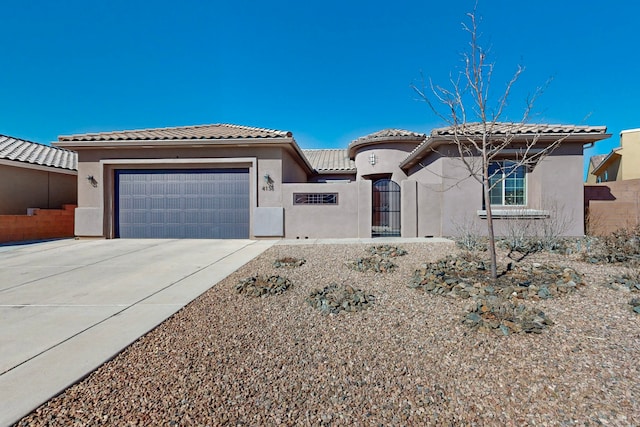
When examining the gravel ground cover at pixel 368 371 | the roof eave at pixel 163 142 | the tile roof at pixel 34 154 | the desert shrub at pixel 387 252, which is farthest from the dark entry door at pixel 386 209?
the tile roof at pixel 34 154

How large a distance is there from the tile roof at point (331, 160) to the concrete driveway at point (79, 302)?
11876 millimetres

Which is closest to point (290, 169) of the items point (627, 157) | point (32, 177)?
point (32, 177)

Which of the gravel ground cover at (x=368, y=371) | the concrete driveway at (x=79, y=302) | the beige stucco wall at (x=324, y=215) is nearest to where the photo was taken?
the gravel ground cover at (x=368, y=371)

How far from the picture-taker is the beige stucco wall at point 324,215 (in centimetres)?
1255

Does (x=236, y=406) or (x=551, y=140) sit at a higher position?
(x=551, y=140)

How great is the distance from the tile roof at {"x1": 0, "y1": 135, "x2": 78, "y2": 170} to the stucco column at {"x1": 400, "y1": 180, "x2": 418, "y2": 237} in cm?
1627

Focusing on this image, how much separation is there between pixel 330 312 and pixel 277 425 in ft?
7.03

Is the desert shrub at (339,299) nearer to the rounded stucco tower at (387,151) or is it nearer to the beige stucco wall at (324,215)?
the beige stucco wall at (324,215)

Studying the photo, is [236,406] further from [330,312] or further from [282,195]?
[282,195]

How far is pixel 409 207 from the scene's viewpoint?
12.2 meters

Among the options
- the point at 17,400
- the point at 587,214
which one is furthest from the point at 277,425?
the point at 587,214

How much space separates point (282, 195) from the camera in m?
12.7

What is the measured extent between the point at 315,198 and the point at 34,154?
48.4 feet

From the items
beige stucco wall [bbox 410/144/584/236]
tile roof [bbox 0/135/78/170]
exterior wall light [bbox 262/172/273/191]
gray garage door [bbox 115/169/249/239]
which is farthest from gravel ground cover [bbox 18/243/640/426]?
tile roof [bbox 0/135/78/170]
